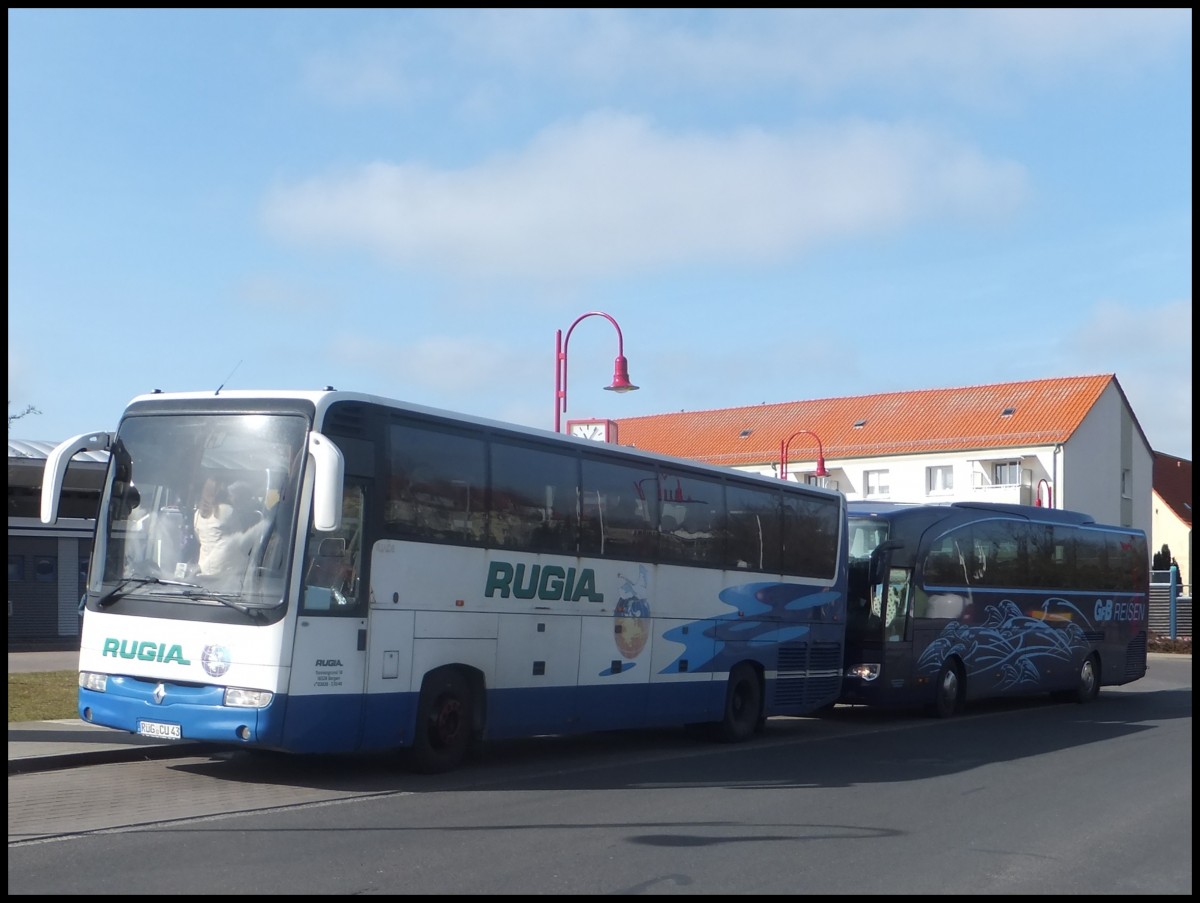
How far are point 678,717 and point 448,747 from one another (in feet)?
13.0

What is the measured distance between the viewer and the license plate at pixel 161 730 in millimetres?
11172

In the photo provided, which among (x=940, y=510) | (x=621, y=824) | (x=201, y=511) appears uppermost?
(x=940, y=510)

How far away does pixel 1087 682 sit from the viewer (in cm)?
2536

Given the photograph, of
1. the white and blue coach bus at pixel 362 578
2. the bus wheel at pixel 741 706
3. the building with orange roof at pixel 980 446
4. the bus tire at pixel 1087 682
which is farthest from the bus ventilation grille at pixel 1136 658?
the building with orange roof at pixel 980 446

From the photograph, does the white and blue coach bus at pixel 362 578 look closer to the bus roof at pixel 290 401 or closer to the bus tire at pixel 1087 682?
the bus roof at pixel 290 401

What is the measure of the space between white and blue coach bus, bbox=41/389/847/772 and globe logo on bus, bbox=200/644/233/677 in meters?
0.03

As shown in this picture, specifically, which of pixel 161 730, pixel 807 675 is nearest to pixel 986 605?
pixel 807 675

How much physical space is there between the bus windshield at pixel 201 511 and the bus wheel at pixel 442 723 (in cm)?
202

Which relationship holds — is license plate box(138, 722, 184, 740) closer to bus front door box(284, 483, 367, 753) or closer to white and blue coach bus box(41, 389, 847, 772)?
white and blue coach bus box(41, 389, 847, 772)

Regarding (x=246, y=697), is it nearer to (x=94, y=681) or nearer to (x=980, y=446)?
(x=94, y=681)

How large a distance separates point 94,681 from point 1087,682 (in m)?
19.0

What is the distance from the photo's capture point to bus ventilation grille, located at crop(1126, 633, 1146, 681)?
Answer: 1051 inches

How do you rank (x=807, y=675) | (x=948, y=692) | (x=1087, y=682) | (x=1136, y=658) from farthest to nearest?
1. (x=1136, y=658)
2. (x=1087, y=682)
3. (x=948, y=692)
4. (x=807, y=675)

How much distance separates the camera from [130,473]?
11859mm
